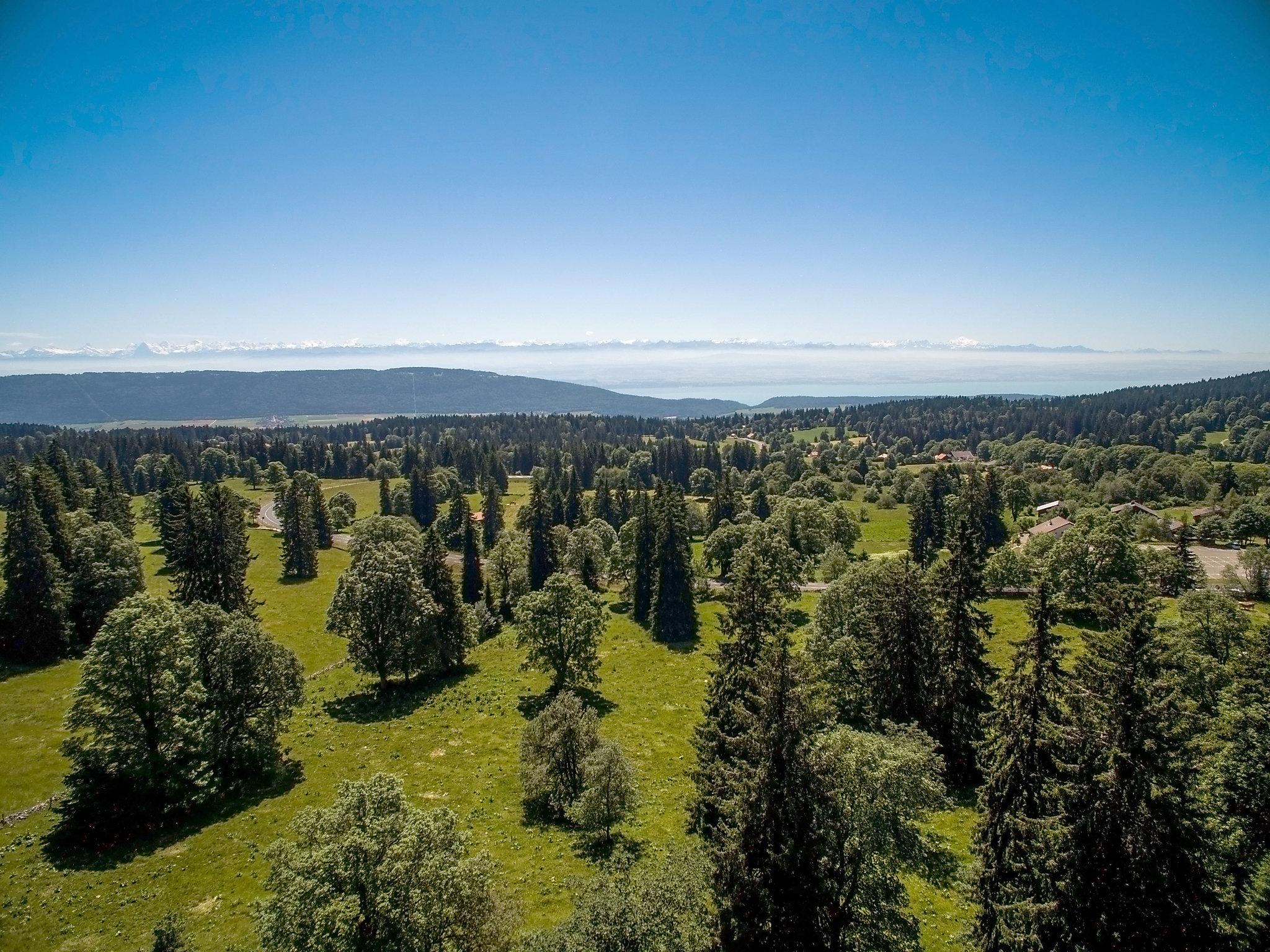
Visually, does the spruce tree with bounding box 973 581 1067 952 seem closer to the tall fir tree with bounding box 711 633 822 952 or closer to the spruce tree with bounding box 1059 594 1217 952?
the spruce tree with bounding box 1059 594 1217 952

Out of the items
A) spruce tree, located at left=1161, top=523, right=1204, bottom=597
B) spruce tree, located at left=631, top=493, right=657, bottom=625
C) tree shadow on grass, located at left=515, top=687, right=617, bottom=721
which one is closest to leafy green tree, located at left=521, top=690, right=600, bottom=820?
tree shadow on grass, located at left=515, top=687, right=617, bottom=721

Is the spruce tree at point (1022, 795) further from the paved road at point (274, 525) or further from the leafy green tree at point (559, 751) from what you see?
the paved road at point (274, 525)

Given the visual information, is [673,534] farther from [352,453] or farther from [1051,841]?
[352,453]

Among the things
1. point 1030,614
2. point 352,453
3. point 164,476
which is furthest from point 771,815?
point 352,453

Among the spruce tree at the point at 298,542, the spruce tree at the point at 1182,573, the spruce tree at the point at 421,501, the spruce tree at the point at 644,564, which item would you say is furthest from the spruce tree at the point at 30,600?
the spruce tree at the point at 1182,573

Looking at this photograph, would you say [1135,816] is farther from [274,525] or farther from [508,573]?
[274,525]

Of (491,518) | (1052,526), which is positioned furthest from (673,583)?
(1052,526)
